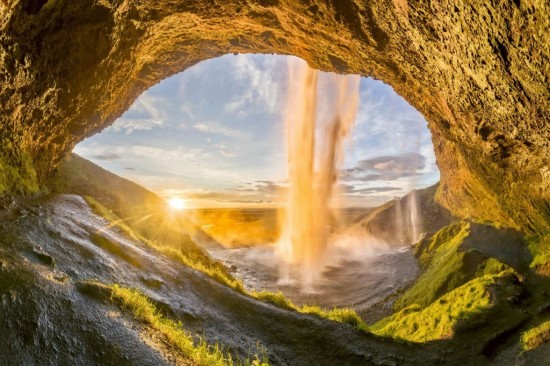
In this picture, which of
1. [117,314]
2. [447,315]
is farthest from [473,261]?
[117,314]

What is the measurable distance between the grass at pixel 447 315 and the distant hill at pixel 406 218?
24.9 meters

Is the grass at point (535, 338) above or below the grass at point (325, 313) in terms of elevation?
above

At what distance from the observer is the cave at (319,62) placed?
8055mm

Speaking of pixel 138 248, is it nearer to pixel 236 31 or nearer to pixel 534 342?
pixel 236 31

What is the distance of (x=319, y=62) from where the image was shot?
17.5 meters

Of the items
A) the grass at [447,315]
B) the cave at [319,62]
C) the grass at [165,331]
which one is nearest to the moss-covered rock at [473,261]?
the cave at [319,62]

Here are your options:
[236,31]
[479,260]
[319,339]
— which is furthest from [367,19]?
[479,260]

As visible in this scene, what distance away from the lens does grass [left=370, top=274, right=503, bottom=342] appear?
13326 mm

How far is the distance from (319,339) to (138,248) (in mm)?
8472

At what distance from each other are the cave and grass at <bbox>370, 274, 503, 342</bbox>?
1.57m

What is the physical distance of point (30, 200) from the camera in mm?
12180

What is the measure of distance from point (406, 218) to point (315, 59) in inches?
1593

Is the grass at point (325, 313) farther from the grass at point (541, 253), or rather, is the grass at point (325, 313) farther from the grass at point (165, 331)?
the grass at point (541, 253)

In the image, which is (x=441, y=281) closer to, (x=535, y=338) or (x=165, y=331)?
(x=535, y=338)
